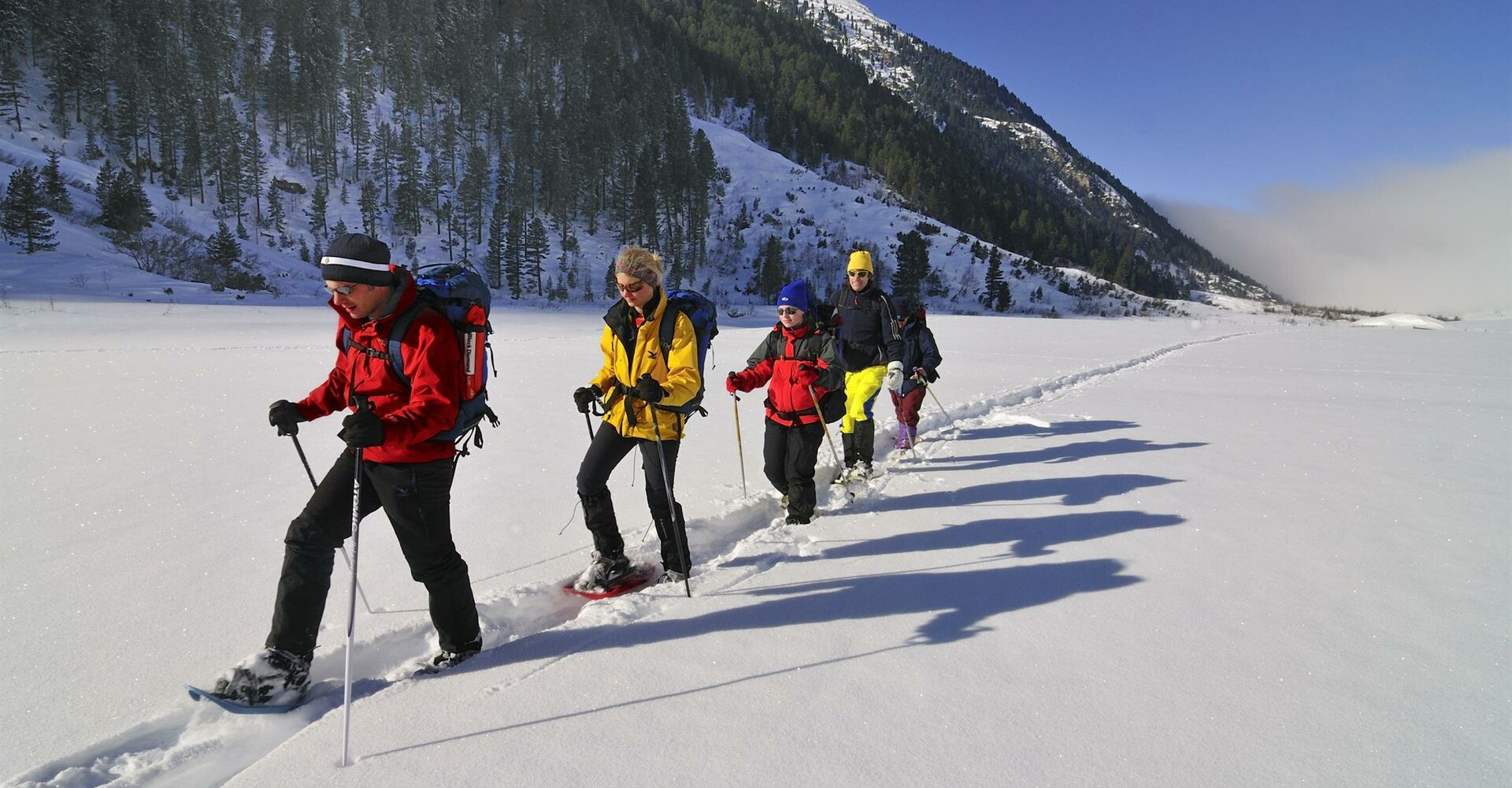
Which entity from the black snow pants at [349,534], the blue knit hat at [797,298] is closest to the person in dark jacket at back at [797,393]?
the blue knit hat at [797,298]

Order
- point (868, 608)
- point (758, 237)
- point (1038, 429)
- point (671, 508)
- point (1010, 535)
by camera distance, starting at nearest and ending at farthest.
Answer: point (868, 608), point (671, 508), point (1010, 535), point (1038, 429), point (758, 237)

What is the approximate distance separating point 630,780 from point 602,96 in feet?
267

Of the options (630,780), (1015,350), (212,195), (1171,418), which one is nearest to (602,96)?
(212,195)

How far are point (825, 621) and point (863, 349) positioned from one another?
3043mm

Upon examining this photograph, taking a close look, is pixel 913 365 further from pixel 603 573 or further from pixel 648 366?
pixel 603 573

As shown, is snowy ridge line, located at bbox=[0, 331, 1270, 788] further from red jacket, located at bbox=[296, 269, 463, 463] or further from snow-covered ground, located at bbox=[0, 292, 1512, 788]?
red jacket, located at bbox=[296, 269, 463, 463]

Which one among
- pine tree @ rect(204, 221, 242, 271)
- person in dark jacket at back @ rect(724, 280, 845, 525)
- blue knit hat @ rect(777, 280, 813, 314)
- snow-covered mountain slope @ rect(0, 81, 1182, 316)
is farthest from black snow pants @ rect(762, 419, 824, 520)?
pine tree @ rect(204, 221, 242, 271)

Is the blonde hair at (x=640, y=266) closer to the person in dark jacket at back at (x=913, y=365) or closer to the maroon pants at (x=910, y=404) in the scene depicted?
the person in dark jacket at back at (x=913, y=365)

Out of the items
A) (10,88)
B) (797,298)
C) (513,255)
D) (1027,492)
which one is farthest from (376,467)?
(10,88)

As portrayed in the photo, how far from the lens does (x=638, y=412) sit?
136 inches

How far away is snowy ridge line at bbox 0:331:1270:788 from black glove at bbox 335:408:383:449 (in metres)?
0.99

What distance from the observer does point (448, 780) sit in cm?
197

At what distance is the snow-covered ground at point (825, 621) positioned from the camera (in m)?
2.10

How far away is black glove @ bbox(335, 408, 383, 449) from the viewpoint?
7.37 ft
